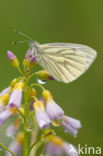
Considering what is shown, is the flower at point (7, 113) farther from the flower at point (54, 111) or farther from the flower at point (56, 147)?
the flower at point (56, 147)

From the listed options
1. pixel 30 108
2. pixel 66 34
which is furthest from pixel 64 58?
pixel 66 34

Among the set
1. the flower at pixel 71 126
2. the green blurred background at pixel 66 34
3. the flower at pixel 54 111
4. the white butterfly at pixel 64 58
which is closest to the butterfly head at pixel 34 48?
the white butterfly at pixel 64 58

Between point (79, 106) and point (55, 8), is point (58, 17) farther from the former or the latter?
point (79, 106)

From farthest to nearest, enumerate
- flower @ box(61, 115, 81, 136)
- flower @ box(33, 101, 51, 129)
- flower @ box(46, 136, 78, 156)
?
flower @ box(46, 136, 78, 156) → flower @ box(61, 115, 81, 136) → flower @ box(33, 101, 51, 129)

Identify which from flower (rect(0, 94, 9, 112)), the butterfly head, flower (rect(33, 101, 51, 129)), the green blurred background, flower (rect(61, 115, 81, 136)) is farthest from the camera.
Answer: the green blurred background

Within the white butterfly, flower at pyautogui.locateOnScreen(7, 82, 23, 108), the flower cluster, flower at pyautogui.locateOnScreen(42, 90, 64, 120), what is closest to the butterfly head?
the white butterfly

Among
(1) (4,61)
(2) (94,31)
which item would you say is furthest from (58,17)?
(1) (4,61)

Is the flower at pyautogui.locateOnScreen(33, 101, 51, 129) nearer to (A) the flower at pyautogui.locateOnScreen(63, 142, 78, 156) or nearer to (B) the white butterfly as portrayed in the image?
(B) the white butterfly
